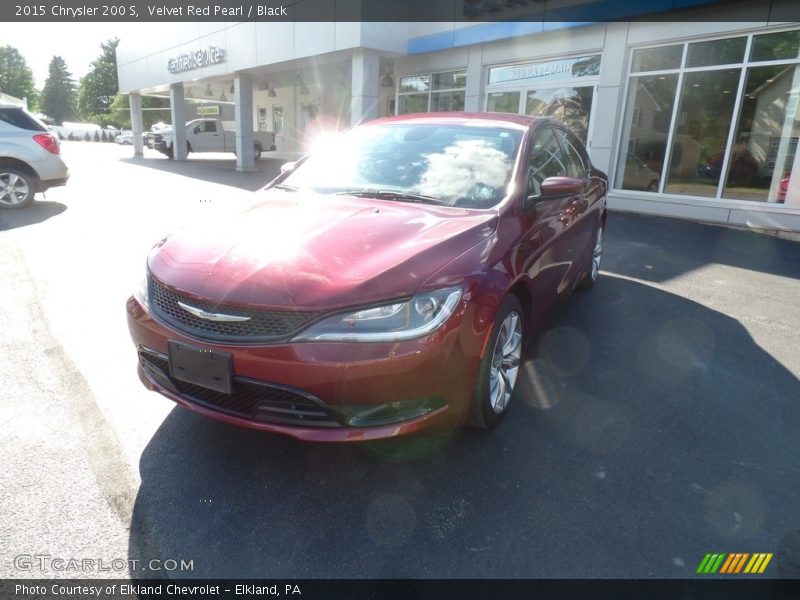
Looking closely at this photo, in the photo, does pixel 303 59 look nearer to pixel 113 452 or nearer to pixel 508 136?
pixel 508 136

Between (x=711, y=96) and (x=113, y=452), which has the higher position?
(x=711, y=96)

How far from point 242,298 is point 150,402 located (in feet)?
4.40

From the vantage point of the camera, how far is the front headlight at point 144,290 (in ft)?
8.34

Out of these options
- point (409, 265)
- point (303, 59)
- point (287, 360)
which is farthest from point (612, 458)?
point (303, 59)

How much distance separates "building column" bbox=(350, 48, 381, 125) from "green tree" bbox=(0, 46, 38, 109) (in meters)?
99.5

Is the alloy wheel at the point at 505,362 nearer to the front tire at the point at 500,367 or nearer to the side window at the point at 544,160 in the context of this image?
the front tire at the point at 500,367

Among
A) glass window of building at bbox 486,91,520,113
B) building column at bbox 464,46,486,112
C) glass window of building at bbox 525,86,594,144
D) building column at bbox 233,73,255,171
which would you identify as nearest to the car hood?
glass window of building at bbox 525,86,594,144

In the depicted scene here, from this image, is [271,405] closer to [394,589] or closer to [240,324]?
[240,324]

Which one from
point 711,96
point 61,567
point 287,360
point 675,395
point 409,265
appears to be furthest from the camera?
point 711,96

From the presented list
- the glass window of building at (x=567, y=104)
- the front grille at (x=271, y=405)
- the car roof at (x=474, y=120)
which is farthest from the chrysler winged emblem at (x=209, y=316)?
the glass window of building at (x=567, y=104)

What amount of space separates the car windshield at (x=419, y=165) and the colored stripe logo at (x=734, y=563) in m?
1.91

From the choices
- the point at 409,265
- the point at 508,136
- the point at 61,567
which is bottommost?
the point at 61,567

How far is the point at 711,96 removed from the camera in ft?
32.4

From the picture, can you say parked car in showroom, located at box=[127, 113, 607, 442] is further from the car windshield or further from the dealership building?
the dealership building
